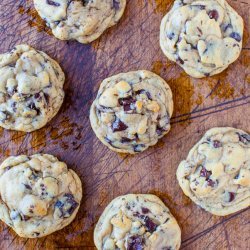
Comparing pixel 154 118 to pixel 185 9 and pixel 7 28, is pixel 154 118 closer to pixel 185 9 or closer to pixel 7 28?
pixel 185 9

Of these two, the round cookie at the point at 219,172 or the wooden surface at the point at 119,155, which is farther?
the wooden surface at the point at 119,155

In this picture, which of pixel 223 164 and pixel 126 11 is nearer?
pixel 223 164

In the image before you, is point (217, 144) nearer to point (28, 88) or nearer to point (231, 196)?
point (231, 196)

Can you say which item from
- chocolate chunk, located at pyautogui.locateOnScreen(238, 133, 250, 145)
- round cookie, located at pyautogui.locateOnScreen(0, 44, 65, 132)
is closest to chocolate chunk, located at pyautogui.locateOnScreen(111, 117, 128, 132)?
round cookie, located at pyautogui.locateOnScreen(0, 44, 65, 132)

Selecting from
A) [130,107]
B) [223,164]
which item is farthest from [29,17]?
[223,164]

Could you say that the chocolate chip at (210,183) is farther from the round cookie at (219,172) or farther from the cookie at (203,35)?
the cookie at (203,35)

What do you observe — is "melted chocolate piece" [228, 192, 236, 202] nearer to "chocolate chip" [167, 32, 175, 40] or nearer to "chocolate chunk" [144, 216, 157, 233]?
"chocolate chunk" [144, 216, 157, 233]

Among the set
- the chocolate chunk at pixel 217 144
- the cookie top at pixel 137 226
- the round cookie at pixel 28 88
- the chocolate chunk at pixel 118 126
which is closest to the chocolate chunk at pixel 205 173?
the chocolate chunk at pixel 217 144
